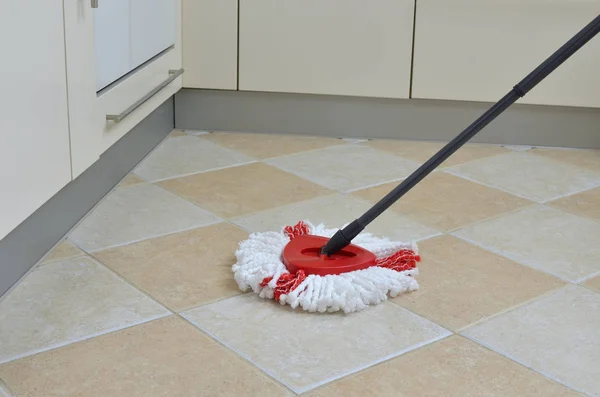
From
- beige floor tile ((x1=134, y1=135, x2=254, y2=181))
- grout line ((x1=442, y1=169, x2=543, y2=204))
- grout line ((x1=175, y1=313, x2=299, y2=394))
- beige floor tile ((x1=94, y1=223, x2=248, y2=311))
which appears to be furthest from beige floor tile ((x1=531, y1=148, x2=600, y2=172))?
grout line ((x1=175, y1=313, x2=299, y2=394))

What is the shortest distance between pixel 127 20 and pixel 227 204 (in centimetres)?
44

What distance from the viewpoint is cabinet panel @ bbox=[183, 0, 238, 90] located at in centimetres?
232

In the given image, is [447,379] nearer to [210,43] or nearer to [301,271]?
[301,271]

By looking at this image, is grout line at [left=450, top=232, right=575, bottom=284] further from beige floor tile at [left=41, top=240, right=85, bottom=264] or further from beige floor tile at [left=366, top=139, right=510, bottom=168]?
beige floor tile at [left=41, top=240, right=85, bottom=264]

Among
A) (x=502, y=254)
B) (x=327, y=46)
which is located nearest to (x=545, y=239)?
(x=502, y=254)

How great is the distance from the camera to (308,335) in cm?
130

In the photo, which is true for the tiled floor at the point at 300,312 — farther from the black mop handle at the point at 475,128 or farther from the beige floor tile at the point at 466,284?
the black mop handle at the point at 475,128

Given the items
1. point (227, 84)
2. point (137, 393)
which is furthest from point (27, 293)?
point (227, 84)

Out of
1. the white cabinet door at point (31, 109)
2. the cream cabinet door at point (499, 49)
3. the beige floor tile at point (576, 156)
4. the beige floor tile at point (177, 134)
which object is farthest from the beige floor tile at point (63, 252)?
the beige floor tile at point (576, 156)

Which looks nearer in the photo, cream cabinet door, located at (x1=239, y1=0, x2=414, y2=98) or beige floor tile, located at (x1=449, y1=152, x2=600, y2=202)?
beige floor tile, located at (x1=449, y1=152, x2=600, y2=202)

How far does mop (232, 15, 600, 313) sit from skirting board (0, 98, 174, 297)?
35 cm

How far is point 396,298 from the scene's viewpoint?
1.44 meters

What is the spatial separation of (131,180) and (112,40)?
1.23 feet

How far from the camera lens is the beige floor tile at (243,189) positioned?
187 centimetres
